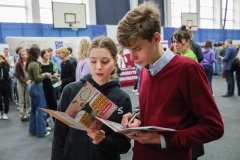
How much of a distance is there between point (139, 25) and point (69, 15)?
805 centimetres

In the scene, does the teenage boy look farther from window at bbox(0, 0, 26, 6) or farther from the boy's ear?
window at bbox(0, 0, 26, 6)

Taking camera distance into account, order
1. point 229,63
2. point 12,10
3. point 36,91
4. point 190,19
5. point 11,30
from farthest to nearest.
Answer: point 190,19 → point 12,10 → point 11,30 → point 229,63 → point 36,91

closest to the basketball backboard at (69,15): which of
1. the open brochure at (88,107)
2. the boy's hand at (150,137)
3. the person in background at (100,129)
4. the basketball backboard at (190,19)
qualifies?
the basketball backboard at (190,19)

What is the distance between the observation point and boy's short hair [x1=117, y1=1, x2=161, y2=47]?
100 cm

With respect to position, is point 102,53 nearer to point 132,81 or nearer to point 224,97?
point 224,97

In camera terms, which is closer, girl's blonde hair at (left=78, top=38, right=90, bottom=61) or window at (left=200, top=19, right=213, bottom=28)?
girl's blonde hair at (left=78, top=38, right=90, bottom=61)

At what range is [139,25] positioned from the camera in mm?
1003

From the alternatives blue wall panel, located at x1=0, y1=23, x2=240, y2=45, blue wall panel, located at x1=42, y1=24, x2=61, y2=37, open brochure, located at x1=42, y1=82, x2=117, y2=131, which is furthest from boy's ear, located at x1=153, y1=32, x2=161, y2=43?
blue wall panel, located at x1=42, y1=24, x2=61, y2=37

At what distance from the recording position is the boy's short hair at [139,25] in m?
1.00

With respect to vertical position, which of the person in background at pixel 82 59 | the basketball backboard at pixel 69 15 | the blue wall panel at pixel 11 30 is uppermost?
the basketball backboard at pixel 69 15

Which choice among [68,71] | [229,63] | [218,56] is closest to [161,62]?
[68,71]

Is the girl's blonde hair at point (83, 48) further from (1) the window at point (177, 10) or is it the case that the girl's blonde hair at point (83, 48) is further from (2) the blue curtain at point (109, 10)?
(1) the window at point (177, 10)

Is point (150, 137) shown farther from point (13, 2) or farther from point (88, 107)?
point (13, 2)

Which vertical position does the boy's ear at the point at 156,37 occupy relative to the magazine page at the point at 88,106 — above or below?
above
